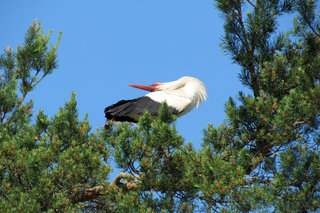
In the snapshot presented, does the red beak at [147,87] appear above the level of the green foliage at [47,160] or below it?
above

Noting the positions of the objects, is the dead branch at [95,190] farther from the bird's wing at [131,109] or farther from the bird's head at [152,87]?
the bird's head at [152,87]

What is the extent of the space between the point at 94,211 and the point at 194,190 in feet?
5.67

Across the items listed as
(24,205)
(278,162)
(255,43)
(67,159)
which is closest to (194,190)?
(278,162)

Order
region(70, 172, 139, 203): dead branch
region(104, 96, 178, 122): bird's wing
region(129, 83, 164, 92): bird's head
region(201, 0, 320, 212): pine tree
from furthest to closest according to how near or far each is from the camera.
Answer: region(129, 83, 164, 92): bird's head < region(104, 96, 178, 122): bird's wing < region(70, 172, 139, 203): dead branch < region(201, 0, 320, 212): pine tree

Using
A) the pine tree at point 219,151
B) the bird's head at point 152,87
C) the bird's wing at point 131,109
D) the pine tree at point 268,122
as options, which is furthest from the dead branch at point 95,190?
the bird's head at point 152,87

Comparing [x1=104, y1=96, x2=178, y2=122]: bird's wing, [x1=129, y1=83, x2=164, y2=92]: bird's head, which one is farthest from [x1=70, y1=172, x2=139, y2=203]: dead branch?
[x1=129, y1=83, x2=164, y2=92]: bird's head

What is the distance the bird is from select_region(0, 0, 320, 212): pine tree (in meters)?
1.41

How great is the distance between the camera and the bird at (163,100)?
7000 millimetres

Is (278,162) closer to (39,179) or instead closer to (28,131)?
(39,179)

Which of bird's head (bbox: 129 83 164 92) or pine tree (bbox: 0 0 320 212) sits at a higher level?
bird's head (bbox: 129 83 164 92)

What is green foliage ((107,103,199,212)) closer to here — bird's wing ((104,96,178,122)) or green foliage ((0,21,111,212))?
green foliage ((0,21,111,212))

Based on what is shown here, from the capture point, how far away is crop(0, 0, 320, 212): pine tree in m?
4.17

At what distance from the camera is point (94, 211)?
5.56 meters

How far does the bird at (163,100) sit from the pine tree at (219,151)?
55.6 inches
